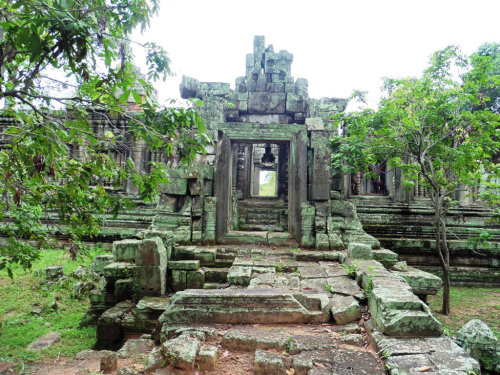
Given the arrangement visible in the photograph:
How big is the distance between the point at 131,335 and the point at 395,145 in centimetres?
593

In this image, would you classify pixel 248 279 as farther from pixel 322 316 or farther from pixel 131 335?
pixel 131 335

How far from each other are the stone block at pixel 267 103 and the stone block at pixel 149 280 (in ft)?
14.7

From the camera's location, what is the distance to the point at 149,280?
16.4 feet

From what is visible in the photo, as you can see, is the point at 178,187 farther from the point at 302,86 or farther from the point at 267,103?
the point at 302,86

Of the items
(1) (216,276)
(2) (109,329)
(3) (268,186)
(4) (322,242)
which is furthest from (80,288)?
(3) (268,186)

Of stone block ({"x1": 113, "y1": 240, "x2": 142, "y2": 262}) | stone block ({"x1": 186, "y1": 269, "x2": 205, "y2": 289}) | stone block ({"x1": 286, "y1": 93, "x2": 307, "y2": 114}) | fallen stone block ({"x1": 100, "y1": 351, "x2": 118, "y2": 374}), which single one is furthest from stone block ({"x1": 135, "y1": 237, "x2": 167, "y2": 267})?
stone block ({"x1": 286, "y1": 93, "x2": 307, "y2": 114})

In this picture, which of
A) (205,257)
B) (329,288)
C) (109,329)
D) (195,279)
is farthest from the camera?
(205,257)

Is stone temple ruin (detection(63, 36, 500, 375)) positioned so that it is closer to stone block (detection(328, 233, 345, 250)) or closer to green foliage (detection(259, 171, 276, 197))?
stone block (detection(328, 233, 345, 250))

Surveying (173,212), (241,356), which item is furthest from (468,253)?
(241,356)

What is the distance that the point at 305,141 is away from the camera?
6973 millimetres

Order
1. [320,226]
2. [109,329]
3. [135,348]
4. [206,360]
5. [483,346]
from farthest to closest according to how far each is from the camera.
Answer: [320,226] < [109,329] < [483,346] < [135,348] < [206,360]

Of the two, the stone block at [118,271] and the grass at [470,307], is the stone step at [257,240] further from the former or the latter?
the grass at [470,307]

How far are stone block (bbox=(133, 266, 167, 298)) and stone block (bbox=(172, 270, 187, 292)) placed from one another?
0.83 feet

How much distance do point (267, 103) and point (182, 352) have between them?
20.5 ft
